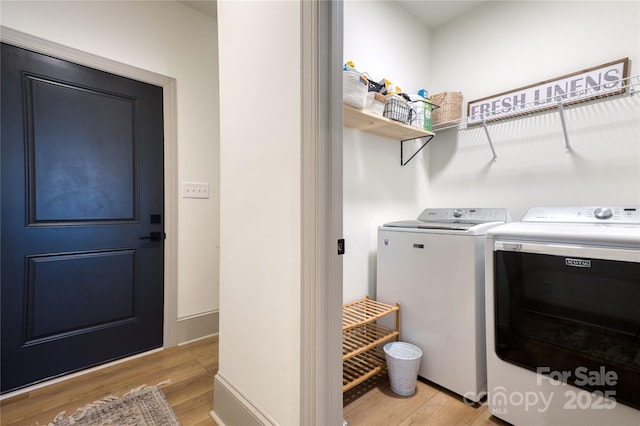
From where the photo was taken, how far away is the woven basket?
7.00 ft

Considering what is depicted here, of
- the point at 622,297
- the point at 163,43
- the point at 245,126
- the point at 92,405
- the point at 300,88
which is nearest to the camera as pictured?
the point at 300,88

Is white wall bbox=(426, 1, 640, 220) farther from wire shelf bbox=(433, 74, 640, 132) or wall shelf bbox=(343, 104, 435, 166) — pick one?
wall shelf bbox=(343, 104, 435, 166)

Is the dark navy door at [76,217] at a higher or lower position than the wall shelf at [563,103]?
lower

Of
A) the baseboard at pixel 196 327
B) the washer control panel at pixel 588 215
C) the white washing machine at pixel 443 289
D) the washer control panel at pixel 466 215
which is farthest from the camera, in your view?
the baseboard at pixel 196 327

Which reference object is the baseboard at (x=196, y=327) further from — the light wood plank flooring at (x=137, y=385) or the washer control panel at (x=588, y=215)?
the washer control panel at (x=588, y=215)

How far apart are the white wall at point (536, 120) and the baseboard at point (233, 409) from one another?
199 centimetres

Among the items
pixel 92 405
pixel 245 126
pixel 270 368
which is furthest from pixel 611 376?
pixel 92 405

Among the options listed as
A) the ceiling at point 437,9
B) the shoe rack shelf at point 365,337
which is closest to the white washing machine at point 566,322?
the shoe rack shelf at point 365,337

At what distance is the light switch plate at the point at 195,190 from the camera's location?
2.21 metres

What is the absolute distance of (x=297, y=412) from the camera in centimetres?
98

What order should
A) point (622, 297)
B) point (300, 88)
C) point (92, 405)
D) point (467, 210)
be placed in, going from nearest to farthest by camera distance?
1. point (300, 88)
2. point (622, 297)
3. point (92, 405)
4. point (467, 210)

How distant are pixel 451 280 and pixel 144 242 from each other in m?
2.08

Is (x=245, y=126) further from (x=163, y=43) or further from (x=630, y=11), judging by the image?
(x=630, y=11)

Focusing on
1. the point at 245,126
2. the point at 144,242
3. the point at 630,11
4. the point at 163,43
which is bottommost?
the point at 144,242
